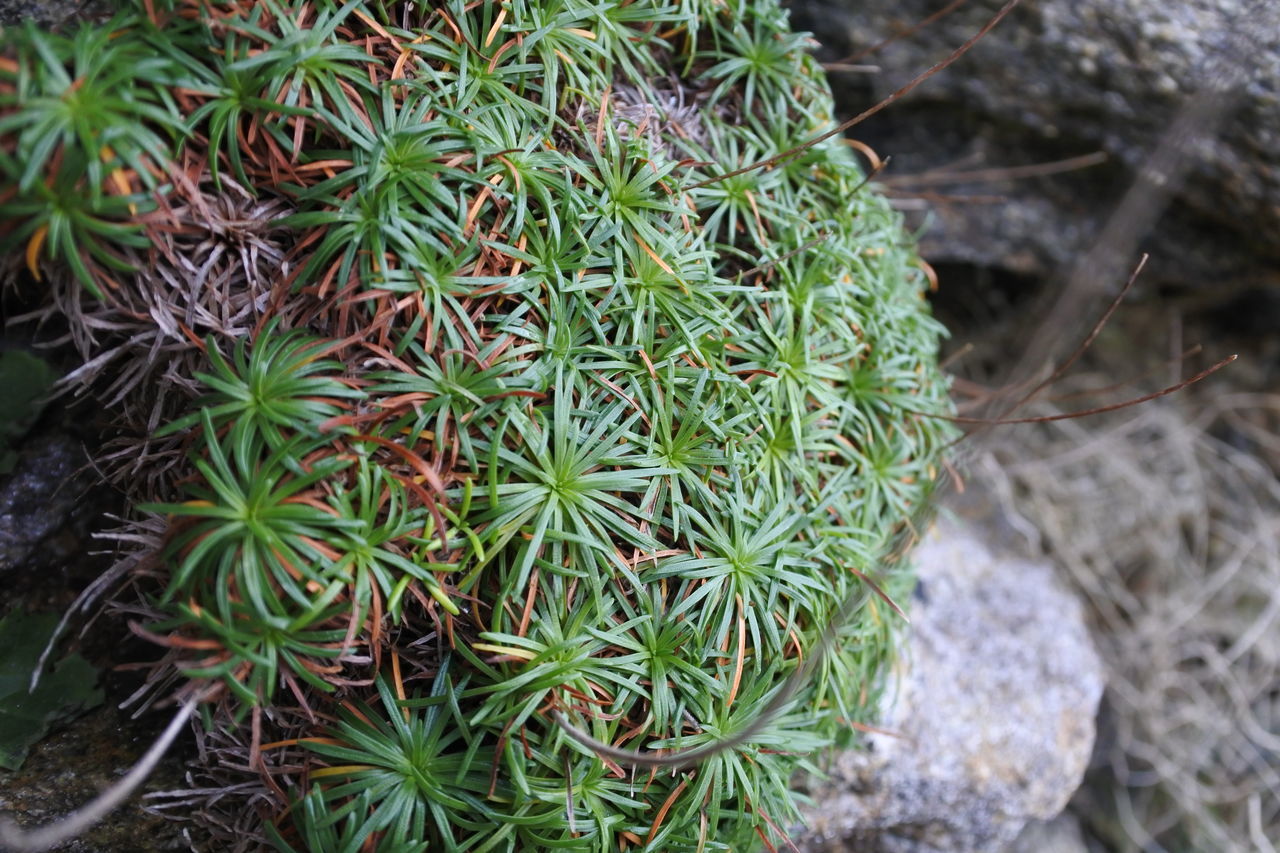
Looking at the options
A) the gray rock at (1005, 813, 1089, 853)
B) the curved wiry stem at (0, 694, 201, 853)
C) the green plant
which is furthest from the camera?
the gray rock at (1005, 813, 1089, 853)

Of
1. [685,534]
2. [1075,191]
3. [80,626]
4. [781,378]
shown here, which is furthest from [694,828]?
[1075,191]

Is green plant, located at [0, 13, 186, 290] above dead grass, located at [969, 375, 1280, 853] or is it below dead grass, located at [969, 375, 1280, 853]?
above

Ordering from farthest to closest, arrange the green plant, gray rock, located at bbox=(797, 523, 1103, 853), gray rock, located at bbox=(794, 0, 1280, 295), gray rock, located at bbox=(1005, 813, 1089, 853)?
gray rock, located at bbox=(1005, 813, 1089, 853) < gray rock, located at bbox=(794, 0, 1280, 295) < gray rock, located at bbox=(797, 523, 1103, 853) < the green plant

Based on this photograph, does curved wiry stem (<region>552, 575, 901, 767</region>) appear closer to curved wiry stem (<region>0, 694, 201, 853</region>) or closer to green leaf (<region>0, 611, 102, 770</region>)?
curved wiry stem (<region>0, 694, 201, 853</region>)

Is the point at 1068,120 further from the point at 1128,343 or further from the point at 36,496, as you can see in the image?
the point at 36,496

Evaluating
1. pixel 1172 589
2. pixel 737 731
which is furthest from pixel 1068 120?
pixel 737 731

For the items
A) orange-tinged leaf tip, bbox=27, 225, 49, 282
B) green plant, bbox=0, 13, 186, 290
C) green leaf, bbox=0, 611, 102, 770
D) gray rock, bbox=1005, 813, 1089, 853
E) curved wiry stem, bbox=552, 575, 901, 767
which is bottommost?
gray rock, bbox=1005, 813, 1089, 853

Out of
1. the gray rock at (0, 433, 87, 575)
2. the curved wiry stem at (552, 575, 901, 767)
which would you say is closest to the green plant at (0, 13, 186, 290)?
the gray rock at (0, 433, 87, 575)
